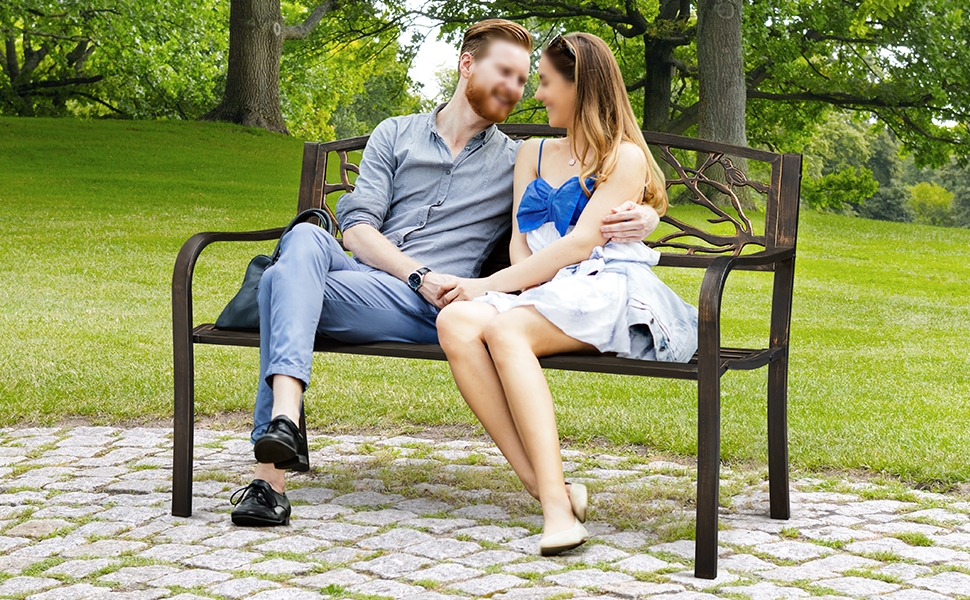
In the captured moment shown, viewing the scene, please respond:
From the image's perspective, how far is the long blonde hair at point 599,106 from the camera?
3.61 m

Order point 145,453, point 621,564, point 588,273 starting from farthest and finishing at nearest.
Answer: point 145,453
point 588,273
point 621,564

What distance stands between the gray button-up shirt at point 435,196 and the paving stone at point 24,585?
5.44 ft

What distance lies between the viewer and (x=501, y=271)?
3.70 meters

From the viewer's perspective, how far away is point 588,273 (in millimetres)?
3521

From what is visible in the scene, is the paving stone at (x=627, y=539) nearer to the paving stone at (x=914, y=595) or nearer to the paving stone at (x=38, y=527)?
the paving stone at (x=914, y=595)

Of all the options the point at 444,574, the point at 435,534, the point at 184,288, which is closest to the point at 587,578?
the point at 444,574

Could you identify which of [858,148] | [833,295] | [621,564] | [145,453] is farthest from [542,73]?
[858,148]

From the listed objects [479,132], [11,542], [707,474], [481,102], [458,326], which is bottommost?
[11,542]

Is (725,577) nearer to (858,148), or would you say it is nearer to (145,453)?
(145,453)

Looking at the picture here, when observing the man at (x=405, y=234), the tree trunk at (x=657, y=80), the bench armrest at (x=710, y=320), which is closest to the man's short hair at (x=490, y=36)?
the man at (x=405, y=234)

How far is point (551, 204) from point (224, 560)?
1.56 m

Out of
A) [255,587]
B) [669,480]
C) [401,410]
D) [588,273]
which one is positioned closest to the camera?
[255,587]

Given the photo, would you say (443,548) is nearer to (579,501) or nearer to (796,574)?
(579,501)

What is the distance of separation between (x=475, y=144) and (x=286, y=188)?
42.4ft
